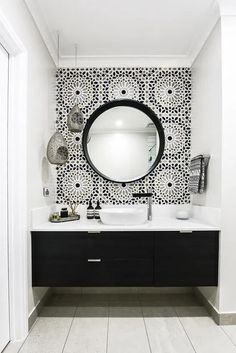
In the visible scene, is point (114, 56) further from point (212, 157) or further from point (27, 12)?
point (212, 157)

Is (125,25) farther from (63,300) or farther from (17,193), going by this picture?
(63,300)

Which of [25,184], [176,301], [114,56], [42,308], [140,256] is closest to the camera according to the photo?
[25,184]

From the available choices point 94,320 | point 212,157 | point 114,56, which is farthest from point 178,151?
point 94,320

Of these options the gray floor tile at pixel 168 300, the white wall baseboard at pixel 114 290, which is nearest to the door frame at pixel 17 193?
the white wall baseboard at pixel 114 290

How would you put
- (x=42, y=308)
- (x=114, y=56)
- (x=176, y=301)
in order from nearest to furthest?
(x=42, y=308), (x=176, y=301), (x=114, y=56)

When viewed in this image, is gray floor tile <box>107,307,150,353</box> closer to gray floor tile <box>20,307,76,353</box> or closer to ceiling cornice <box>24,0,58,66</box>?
gray floor tile <box>20,307,76,353</box>

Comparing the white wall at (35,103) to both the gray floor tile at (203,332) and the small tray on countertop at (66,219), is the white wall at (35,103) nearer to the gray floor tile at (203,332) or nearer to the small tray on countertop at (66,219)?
the small tray on countertop at (66,219)

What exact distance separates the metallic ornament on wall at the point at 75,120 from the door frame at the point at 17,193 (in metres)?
0.71

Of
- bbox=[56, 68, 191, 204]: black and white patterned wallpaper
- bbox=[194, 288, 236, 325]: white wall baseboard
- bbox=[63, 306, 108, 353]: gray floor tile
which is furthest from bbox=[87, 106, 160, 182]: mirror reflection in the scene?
bbox=[194, 288, 236, 325]: white wall baseboard

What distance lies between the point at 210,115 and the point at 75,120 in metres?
A: 1.21

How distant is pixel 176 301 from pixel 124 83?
221cm

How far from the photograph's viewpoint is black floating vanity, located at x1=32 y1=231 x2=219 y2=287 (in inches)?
89.4

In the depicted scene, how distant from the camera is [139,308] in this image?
2566mm

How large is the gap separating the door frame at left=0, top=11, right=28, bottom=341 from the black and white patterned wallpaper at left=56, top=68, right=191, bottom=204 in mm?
947
